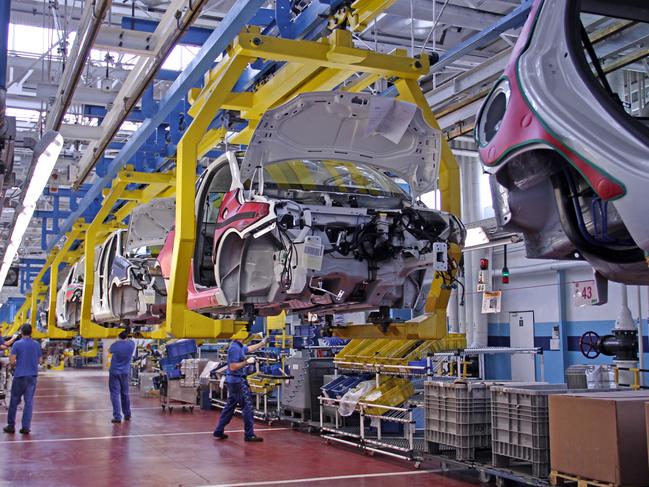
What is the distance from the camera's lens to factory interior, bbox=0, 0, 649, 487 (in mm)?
3131

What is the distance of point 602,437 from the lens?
6.24 m

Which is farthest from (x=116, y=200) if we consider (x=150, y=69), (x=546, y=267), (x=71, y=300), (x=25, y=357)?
(x=546, y=267)

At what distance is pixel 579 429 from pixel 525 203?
3.79 meters

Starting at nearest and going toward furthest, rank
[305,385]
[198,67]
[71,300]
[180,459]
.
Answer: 1. [198,67]
2. [180,459]
3. [305,385]
4. [71,300]

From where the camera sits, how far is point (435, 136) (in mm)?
6512

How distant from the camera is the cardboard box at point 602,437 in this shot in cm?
610

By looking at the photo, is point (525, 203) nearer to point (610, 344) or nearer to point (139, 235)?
point (610, 344)

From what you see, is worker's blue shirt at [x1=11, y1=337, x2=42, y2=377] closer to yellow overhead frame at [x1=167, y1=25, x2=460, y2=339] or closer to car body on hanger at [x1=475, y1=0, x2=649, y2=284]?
yellow overhead frame at [x1=167, y1=25, x2=460, y2=339]

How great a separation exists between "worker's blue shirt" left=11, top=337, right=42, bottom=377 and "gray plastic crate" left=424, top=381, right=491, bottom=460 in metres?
6.32

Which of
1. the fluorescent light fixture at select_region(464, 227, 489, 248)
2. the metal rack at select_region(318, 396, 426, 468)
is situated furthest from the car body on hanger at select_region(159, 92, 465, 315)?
the fluorescent light fixture at select_region(464, 227, 489, 248)

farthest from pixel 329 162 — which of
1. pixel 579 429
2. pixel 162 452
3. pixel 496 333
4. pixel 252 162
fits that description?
pixel 496 333

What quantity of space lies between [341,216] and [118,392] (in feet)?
27.6

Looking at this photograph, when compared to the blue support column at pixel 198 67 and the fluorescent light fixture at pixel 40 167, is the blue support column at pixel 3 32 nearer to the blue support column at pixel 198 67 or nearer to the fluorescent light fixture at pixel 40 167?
the fluorescent light fixture at pixel 40 167

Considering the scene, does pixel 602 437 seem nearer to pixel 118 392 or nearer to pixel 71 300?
pixel 118 392
